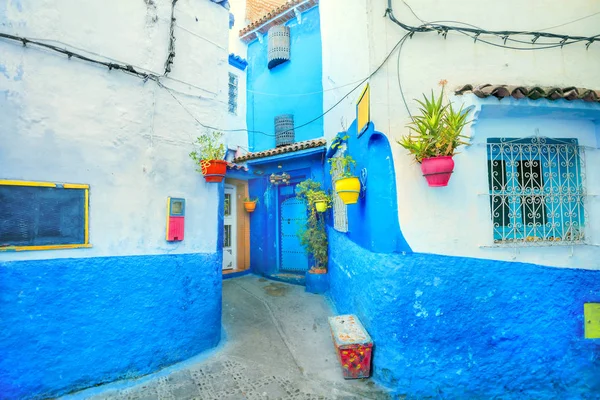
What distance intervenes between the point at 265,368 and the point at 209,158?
11.0ft

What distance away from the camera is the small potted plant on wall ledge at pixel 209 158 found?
183 inches

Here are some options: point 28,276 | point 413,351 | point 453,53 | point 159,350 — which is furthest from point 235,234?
point 453,53

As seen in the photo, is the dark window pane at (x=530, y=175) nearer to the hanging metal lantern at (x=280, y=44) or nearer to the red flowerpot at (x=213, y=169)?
the red flowerpot at (x=213, y=169)

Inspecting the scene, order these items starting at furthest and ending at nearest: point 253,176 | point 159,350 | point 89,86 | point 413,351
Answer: point 253,176, point 159,350, point 89,86, point 413,351

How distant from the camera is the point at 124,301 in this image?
400 centimetres

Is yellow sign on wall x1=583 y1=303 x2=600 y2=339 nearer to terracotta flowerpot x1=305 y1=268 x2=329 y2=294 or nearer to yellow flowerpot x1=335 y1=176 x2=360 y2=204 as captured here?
yellow flowerpot x1=335 y1=176 x2=360 y2=204

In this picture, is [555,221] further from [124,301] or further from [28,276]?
[28,276]

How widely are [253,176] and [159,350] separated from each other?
20.0 ft

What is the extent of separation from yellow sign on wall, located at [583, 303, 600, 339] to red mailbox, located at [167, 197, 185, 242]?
18.8ft

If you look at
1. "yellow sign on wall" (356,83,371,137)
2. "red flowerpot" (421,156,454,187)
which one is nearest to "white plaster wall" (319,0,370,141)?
"yellow sign on wall" (356,83,371,137)

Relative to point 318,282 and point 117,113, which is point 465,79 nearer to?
point 117,113

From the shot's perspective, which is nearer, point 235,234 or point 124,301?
point 124,301

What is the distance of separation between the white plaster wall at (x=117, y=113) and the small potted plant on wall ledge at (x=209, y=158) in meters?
0.13

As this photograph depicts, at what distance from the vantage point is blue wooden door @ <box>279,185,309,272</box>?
8.85 metres
